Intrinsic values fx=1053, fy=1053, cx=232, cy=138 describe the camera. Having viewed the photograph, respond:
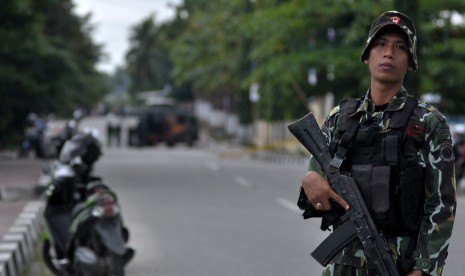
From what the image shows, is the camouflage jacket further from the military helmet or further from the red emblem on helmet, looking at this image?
the red emblem on helmet

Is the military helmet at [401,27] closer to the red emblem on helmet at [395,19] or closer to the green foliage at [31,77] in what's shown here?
the red emblem on helmet at [395,19]

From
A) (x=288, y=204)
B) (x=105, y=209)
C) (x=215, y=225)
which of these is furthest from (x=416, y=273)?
(x=288, y=204)

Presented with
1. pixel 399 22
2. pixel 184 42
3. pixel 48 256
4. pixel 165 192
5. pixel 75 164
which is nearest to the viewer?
pixel 399 22

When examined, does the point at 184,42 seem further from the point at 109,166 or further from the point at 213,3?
the point at 109,166

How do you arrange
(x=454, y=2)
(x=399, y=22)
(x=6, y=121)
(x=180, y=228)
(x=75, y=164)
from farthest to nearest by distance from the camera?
(x=6, y=121), (x=454, y=2), (x=180, y=228), (x=75, y=164), (x=399, y=22)

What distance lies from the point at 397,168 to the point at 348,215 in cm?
24

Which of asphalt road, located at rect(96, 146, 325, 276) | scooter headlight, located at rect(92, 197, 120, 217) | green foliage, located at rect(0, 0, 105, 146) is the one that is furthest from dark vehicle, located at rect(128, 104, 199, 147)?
scooter headlight, located at rect(92, 197, 120, 217)

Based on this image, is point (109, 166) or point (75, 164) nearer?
point (75, 164)

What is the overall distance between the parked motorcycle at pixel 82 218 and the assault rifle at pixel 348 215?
12.6 feet

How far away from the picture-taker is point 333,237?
3.73 meters

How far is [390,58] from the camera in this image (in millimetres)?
3721

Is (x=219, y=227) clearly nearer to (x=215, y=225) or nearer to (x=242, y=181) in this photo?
(x=215, y=225)

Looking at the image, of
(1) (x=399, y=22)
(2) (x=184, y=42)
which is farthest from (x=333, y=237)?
(2) (x=184, y=42)

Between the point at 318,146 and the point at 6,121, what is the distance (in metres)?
25.5
